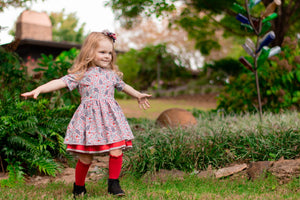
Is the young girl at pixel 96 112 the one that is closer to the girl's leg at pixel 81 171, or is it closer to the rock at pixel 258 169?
the girl's leg at pixel 81 171

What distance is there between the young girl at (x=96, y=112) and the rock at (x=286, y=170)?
1598mm

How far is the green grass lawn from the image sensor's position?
2.79 m

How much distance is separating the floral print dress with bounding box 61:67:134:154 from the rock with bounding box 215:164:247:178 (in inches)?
49.3

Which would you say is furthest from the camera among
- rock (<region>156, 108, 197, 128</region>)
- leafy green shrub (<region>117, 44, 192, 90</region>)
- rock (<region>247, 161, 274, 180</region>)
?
leafy green shrub (<region>117, 44, 192, 90</region>)

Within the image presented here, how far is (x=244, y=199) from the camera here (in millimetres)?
2693

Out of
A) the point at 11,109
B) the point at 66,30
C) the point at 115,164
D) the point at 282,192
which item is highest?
the point at 66,30

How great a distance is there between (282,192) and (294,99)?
4.30m

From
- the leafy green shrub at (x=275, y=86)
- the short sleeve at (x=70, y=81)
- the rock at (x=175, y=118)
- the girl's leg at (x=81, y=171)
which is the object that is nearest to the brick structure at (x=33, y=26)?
the leafy green shrub at (x=275, y=86)

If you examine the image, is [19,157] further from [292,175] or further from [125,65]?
[125,65]

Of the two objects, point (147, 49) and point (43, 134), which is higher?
point (147, 49)

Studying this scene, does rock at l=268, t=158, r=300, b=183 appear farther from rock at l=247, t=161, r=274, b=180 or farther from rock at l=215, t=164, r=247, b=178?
rock at l=215, t=164, r=247, b=178

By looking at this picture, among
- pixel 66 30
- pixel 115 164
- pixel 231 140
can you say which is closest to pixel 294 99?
pixel 231 140

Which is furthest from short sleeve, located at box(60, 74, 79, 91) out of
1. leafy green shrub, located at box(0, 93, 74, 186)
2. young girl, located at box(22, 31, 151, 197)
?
leafy green shrub, located at box(0, 93, 74, 186)

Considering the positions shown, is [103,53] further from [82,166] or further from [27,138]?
[27,138]
